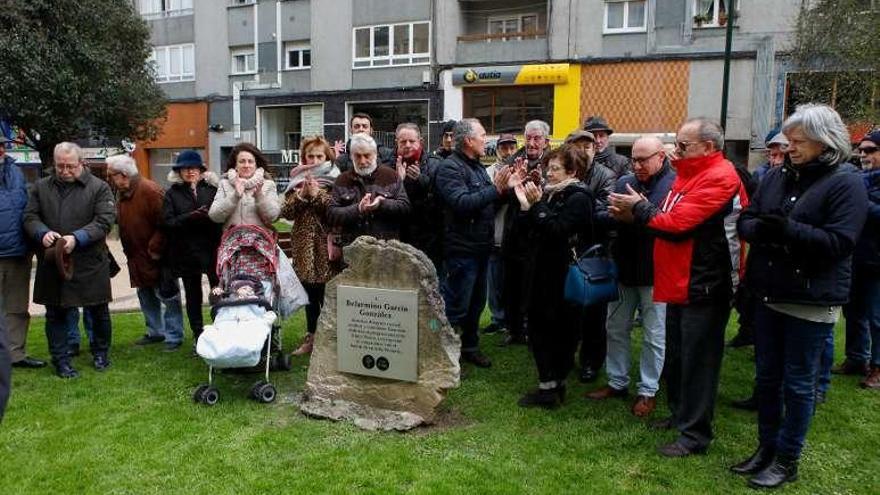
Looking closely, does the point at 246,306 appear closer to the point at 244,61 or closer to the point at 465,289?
the point at 465,289

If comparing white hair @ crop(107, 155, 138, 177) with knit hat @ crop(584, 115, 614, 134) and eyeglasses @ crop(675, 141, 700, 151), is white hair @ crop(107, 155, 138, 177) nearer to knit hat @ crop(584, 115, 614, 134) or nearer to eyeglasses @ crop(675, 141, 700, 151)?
knit hat @ crop(584, 115, 614, 134)

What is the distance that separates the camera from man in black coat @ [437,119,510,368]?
17.9 feet

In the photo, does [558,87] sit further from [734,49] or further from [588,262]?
[588,262]

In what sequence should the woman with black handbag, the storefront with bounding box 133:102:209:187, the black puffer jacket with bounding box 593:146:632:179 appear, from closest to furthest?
1. the woman with black handbag
2. the black puffer jacket with bounding box 593:146:632:179
3. the storefront with bounding box 133:102:209:187

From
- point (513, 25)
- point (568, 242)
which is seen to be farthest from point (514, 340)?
point (513, 25)

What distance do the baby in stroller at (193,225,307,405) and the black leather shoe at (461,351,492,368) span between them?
5.36 ft

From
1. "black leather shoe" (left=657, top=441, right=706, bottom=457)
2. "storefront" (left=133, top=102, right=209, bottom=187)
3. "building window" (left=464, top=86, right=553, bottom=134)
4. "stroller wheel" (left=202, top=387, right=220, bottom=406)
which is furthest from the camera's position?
"storefront" (left=133, top=102, right=209, bottom=187)

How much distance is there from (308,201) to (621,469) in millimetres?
3497

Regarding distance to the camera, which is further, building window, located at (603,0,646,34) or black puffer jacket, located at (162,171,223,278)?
building window, located at (603,0,646,34)

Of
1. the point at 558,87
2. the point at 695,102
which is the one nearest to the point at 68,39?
the point at 558,87

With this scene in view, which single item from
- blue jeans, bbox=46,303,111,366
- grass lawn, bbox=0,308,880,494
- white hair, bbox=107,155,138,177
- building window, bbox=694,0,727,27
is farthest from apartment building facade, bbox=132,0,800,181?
blue jeans, bbox=46,303,111,366

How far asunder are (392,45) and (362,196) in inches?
865

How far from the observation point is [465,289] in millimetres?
5902

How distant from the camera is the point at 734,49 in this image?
21.1 m
